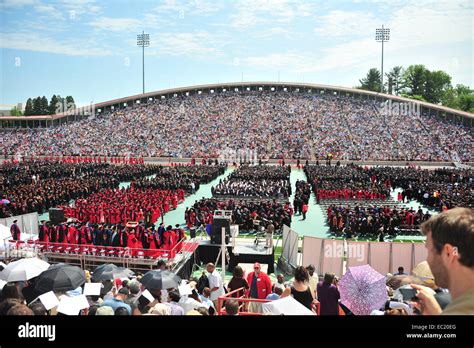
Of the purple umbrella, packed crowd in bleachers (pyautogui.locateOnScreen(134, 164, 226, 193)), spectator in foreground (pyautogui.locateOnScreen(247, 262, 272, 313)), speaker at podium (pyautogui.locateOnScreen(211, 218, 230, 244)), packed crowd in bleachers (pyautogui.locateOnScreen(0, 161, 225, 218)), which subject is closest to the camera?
the purple umbrella

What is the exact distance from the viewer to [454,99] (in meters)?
80.7

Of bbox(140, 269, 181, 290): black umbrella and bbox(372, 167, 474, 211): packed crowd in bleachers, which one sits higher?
bbox(372, 167, 474, 211): packed crowd in bleachers

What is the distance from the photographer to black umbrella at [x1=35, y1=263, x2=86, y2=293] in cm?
612

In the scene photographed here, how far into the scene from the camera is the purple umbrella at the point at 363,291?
5.15 meters

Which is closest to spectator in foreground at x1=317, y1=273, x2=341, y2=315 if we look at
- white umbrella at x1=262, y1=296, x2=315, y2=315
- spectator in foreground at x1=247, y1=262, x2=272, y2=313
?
spectator in foreground at x1=247, y1=262, x2=272, y2=313

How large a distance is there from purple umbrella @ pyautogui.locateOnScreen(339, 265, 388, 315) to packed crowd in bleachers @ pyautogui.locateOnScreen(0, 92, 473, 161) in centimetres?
4045

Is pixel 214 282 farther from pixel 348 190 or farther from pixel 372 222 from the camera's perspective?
pixel 348 190

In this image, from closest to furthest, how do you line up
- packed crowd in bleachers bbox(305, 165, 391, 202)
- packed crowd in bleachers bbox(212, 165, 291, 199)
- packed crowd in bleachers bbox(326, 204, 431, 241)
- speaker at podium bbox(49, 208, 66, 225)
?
speaker at podium bbox(49, 208, 66, 225) → packed crowd in bleachers bbox(326, 204, 431, 241) → packed crowd in bleachers bbox(305, 165, 391, 202) → packed crowd in bleachers bbox(212, 165, 291, 199)

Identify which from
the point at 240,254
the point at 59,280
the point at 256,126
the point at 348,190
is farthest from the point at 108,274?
the point at 256,126

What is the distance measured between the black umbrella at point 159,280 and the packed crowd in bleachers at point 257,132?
39665 mm

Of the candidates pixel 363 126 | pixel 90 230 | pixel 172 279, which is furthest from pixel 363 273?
pixel 363 126

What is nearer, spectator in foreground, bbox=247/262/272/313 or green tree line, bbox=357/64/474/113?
spectator in foreground, bbox=247/262/272/313

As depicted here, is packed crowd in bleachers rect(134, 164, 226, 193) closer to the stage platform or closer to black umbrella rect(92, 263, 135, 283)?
the stage platform
